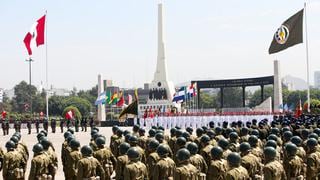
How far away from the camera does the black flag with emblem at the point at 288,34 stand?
31.9 m

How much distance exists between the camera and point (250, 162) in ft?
29.4

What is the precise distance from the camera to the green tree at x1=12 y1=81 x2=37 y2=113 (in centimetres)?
12069

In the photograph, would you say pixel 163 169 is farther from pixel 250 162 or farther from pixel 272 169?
pixel 272 169

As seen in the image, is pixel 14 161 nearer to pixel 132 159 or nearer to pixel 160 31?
pixel 132 159

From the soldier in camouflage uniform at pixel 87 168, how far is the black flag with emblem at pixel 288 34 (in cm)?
2453

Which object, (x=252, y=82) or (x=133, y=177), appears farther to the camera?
(x=252, y=82)

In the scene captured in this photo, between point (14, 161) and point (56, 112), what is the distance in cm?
8969

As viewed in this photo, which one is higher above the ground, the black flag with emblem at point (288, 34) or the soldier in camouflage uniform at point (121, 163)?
the black flag with emblem at point (288, 34)

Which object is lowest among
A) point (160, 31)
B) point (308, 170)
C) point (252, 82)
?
point (308, 170)

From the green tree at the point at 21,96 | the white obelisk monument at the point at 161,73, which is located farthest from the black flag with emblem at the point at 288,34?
the green tree at the point at 21,96

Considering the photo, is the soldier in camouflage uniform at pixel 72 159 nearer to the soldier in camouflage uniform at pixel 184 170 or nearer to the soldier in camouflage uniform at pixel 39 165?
the soldier in camouflage uniform at pixel 39 165

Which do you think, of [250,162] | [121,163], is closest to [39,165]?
[121,163]

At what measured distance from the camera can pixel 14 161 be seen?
10.3 metres

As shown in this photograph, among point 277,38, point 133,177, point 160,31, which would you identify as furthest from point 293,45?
point 160,31
